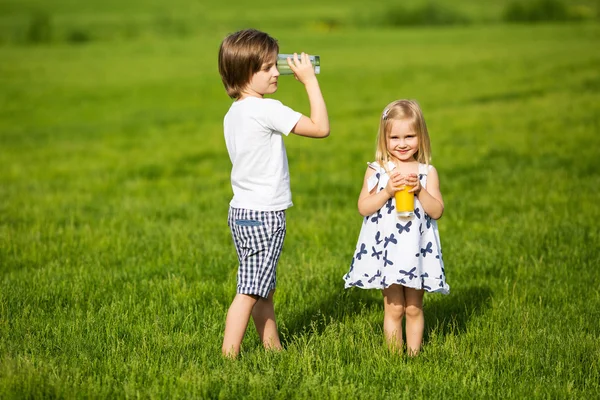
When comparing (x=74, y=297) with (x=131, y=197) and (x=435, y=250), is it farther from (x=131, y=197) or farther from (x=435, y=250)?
(x=131, y=197)

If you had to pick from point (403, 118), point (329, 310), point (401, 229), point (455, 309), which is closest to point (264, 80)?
point (403, 118)

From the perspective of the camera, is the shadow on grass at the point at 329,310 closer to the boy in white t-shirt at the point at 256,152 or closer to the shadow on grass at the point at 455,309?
the shadow on grass at the point at 455,309

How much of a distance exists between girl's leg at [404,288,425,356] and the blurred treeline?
4295 cm

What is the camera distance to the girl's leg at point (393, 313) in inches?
196

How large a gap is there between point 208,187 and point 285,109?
277 inches

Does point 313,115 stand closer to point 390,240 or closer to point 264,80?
point 264,80

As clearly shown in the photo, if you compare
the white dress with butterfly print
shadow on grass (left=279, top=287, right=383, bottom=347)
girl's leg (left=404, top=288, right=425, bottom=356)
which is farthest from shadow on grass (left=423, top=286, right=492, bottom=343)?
the white dress with butterfly print

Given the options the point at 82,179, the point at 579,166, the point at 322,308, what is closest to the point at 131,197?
the point at 82,179

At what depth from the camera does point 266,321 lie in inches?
198

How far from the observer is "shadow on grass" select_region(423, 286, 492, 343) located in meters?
5.51

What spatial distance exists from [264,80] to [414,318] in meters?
1.70

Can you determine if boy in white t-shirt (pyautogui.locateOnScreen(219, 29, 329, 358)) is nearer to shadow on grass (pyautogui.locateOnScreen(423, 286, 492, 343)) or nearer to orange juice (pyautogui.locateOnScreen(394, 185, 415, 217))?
orange juice (pyautogui.locateOnScreen(394, 185, 415, 217))

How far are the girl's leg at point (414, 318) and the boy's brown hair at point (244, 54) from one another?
1620 mm

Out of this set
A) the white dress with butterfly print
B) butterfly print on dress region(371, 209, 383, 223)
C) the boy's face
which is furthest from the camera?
butterfly print on dress region(371, 209, 383, 223)
